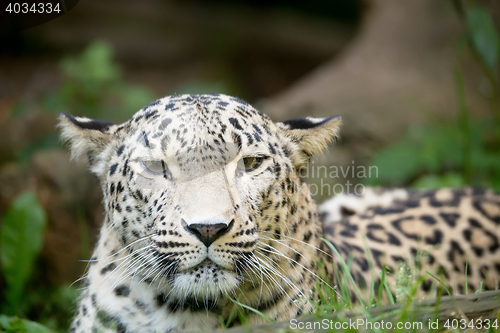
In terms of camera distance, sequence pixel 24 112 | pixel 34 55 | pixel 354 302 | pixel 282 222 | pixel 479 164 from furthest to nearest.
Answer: pixel 34 55 → pixel 24 112 → pixel 479 164 → pixel 354 302 → pixel 282 222

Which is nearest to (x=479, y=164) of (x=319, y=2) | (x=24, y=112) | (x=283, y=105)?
(x=283, y=105)

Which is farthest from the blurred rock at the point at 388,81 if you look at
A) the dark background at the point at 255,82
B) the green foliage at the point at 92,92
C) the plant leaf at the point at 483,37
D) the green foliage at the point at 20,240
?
the green foliage at the point at 20,240

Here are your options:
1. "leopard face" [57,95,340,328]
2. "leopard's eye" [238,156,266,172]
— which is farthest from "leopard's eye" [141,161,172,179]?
"leopard's eye" [238,156,266,172]

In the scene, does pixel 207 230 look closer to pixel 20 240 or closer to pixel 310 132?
pixel 310 132

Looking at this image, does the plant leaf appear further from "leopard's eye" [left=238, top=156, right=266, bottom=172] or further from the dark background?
"leopard's eye" [left=238, top=156, right=266, bottom=172]

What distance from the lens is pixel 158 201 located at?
11.4ft

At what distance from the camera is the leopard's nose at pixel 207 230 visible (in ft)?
10.2

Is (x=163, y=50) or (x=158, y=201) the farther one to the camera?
(x=163, y=50)

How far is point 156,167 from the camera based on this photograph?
365cm

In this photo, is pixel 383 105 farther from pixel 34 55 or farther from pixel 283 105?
pixel 34 55

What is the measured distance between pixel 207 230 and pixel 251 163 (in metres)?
0.77

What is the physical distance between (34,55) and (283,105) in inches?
323

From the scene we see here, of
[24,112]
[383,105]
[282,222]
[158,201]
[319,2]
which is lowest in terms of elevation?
[282,222]

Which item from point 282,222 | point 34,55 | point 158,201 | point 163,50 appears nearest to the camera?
point 158,201
